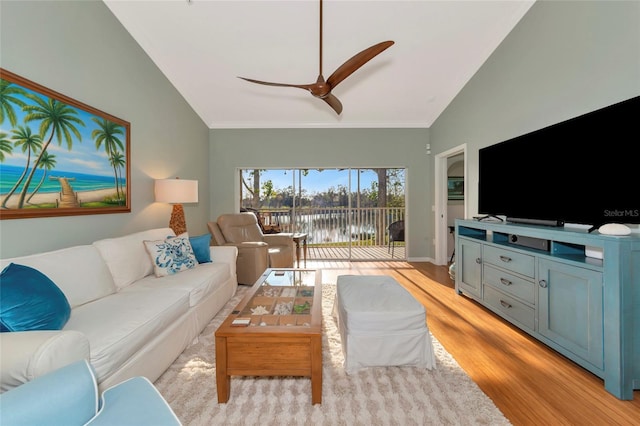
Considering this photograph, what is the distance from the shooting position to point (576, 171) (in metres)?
2.07

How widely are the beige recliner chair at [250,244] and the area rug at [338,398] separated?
5.42ft

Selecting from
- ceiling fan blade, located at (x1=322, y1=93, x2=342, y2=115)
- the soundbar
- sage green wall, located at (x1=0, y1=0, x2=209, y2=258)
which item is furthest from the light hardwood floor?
sage green wall, located at (x1=0, y1=0, x2=209, y2=258)

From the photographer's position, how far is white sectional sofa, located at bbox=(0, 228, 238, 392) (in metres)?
1.05

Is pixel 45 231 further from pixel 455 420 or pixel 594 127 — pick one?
pixel 594 127

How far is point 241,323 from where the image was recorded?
1608 millimetres

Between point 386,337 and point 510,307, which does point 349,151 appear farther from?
point 386,337

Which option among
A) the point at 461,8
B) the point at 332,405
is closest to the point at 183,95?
the point at 461,8

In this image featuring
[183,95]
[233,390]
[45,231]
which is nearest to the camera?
[233,390]

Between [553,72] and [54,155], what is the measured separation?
427 cm

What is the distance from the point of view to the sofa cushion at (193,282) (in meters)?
2.14

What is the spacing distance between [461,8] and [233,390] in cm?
380

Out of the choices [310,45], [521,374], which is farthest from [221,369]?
[310,45]

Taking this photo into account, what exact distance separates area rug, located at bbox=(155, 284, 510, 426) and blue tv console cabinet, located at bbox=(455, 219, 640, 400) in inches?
29.4

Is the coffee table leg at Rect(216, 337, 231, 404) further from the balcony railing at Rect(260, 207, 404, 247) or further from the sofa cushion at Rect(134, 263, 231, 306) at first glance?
the balcony railing at Rect(260, 207, 404, 247)
